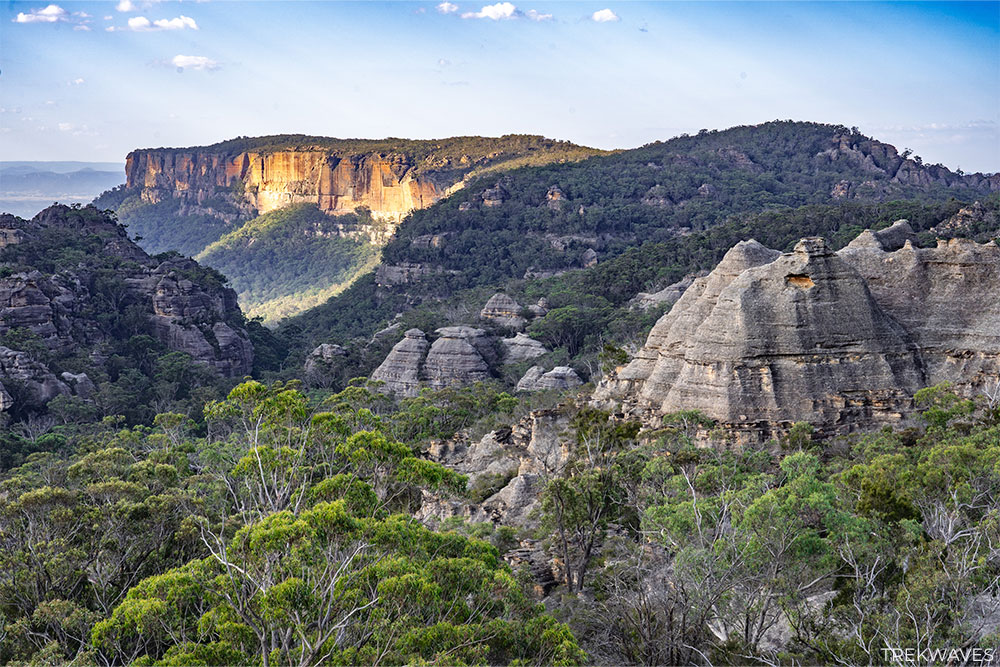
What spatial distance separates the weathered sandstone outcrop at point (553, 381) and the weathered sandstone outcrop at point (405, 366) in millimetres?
7426

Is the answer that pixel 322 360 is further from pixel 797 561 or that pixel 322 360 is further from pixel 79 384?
pixel 797 561

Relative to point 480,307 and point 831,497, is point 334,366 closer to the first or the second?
point 480,307

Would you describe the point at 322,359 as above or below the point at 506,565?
below

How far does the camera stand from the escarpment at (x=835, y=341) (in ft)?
81.2

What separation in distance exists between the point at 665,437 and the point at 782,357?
4259 mm

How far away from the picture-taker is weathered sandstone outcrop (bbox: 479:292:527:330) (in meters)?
60.3

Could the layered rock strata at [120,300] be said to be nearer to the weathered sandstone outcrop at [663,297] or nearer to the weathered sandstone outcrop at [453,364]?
the weathered sandstone outcrop at [453,364]

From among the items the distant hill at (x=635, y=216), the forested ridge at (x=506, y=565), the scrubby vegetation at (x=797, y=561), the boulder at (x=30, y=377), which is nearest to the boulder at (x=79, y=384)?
the boulder at (x=30, y=377)

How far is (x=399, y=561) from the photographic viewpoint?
40.3ft

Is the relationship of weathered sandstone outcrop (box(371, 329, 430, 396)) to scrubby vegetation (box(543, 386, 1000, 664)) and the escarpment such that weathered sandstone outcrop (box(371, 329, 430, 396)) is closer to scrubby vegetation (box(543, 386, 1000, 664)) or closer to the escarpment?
the escarpment

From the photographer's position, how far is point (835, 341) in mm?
25250

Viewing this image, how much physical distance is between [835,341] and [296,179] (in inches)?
5630

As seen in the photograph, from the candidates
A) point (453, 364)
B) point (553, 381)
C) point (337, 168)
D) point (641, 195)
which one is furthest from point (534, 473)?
point (337, 168)

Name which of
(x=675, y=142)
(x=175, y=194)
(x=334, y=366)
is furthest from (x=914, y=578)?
(x=175, y=194)
